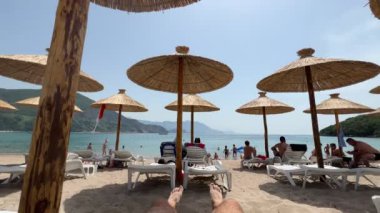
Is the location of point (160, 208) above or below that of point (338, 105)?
below

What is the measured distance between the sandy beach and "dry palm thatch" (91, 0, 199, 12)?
9.46ft

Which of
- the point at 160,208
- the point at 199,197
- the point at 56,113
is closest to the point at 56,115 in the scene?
the point at 56,113

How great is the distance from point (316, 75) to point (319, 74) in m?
0.09

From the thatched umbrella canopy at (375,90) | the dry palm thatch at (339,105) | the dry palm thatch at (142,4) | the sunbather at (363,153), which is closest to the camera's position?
the dry palm thatch at (142,4)

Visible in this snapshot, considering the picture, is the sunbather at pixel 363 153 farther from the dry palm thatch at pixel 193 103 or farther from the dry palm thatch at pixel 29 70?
the dry palm thatch at pixel 29 70

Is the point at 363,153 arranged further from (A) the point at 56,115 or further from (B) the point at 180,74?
(A) the point at 56,115

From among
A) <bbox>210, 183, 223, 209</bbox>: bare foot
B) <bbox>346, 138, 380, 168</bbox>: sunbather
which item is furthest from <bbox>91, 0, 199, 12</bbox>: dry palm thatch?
<bbox>346, 138, 380, 168</bbox>: sunbather

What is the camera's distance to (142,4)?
3.26 metres

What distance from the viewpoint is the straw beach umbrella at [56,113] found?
4.20ft

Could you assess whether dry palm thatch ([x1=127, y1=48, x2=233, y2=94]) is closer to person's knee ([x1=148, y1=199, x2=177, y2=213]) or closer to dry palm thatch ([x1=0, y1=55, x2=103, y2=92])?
dry palm thatch ([x1=0, y1=55, x2=103, y2=92])

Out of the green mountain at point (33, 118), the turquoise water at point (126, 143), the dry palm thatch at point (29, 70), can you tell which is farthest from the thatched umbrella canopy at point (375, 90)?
the green mountain at point (33, 118)

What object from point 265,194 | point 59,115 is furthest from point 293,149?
point 59,115

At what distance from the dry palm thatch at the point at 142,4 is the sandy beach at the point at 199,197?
2884mm

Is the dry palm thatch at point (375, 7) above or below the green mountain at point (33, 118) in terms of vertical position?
below
